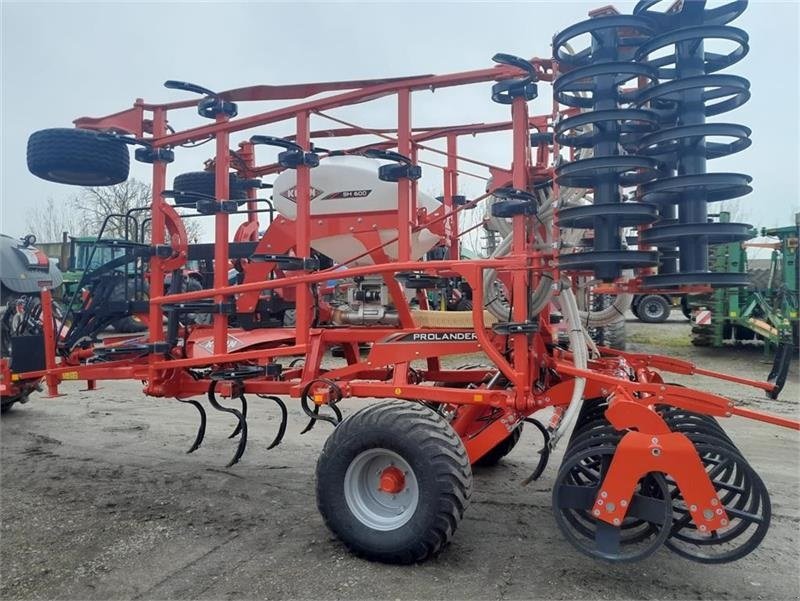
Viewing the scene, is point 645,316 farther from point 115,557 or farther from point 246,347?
point 115,557

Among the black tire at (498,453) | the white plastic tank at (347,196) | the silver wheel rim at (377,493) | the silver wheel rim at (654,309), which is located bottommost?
the black tire at (498,453)

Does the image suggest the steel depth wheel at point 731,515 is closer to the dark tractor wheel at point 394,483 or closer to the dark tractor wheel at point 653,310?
the dark tractor wheel at point 394,483

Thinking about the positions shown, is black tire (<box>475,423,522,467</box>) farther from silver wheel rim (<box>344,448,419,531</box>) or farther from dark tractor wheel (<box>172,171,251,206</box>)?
dark tractor wheel (<box>172,171,251,206</box>)

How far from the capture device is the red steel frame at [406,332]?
3195mm

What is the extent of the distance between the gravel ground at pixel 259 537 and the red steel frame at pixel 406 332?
0.54m

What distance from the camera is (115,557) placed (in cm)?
343

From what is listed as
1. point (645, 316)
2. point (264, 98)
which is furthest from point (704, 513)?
point (645, 316)

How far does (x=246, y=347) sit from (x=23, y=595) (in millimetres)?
1865

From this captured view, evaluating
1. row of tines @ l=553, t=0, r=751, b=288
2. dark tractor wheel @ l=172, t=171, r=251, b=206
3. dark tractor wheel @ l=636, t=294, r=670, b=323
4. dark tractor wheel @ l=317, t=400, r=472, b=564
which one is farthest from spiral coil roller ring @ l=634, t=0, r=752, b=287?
dark tractor wheel @ l=636, t=294, r=670, b=323

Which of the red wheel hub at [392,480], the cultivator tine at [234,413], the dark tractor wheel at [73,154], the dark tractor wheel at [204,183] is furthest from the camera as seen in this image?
the dark tractor wheel at [204,183]

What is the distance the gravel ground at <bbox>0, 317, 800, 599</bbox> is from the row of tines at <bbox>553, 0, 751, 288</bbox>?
1498 mm

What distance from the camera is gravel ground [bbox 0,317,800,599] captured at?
3.08 meters

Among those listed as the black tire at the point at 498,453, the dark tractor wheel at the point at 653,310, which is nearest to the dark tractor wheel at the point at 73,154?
the black tire at the point at 498,453

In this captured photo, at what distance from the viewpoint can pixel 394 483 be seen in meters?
3.37
